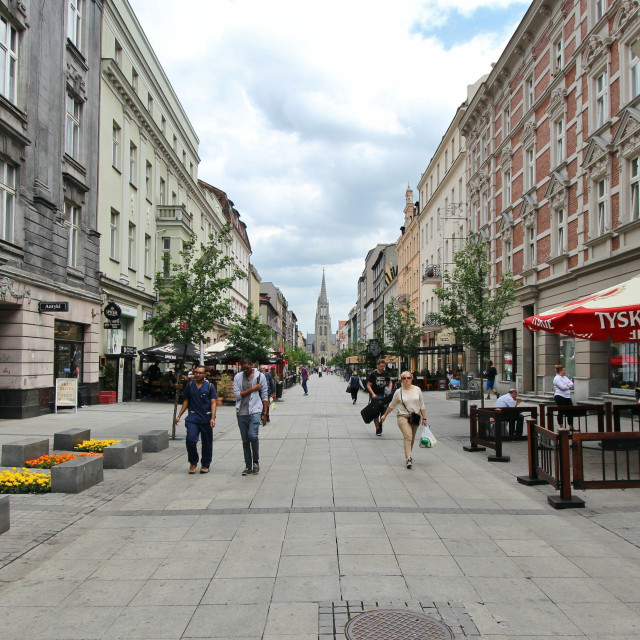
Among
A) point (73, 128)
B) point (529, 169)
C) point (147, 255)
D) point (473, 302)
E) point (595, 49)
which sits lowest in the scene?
point (473, 302)

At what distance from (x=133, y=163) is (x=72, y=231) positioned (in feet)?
28.2

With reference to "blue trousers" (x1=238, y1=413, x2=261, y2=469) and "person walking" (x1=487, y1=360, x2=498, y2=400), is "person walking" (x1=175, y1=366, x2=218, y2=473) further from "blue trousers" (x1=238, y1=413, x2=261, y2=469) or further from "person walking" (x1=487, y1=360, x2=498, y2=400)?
"person walking" (x1=487, y1=360, x2=498, y2=400)

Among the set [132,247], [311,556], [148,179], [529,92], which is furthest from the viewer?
[148,179]

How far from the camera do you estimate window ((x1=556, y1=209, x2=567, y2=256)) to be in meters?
23.3

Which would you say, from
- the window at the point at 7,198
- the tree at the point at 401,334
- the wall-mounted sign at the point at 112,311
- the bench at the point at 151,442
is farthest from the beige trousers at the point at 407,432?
the tree at the point at 401,334

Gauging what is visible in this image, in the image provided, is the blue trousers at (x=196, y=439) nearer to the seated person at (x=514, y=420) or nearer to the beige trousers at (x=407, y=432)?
the beige trousers at (x=407, y=432)

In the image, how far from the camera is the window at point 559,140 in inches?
929

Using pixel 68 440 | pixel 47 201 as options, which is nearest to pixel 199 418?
pixel 68 440

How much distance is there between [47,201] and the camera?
60.7 ft

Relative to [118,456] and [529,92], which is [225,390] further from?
[529,92]

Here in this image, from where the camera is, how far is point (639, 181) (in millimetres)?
17875

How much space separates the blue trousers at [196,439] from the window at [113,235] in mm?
17823

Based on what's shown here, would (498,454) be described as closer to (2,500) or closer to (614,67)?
(2,500)

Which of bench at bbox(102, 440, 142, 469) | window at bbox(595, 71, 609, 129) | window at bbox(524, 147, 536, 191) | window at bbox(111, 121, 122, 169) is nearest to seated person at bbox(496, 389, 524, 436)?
bench at bbox(102, 440, 142, 469)
